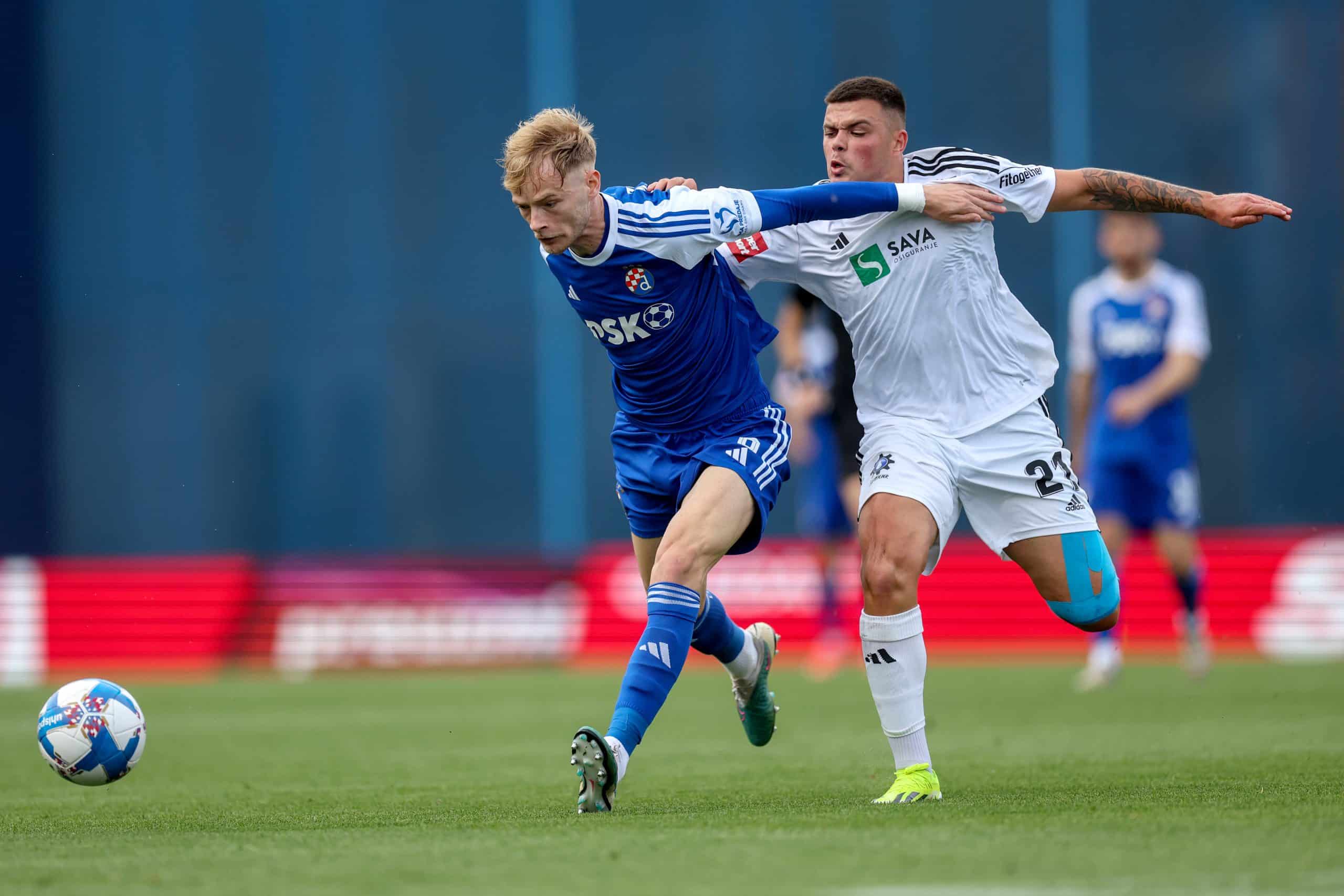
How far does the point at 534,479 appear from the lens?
762 inches

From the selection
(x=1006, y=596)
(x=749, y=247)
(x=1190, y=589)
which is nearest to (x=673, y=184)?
(x=749, y=247)

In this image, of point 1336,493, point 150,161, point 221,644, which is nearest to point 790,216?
point 221,644

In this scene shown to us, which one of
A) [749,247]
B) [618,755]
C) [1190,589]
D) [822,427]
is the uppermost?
[749,247]

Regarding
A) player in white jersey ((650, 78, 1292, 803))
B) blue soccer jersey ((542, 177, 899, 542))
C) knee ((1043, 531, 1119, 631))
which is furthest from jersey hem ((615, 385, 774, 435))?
knee ((1043, 531, 1119, 631))

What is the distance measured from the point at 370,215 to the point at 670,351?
14618 millimetres

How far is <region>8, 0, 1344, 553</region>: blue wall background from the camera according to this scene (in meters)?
19.0

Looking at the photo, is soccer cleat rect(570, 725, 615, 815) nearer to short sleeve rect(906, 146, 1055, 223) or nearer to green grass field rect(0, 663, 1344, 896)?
green grass field rect(0, 663, 1344, 896)

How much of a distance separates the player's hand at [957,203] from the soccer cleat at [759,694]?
180 cm

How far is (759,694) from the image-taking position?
6508mm

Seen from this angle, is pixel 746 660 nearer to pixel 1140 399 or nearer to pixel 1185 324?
pixel 1140 399

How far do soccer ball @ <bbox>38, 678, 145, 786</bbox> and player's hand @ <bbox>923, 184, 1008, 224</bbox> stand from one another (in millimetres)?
3321

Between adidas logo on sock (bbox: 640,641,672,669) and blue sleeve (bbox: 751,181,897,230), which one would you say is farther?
blue sleeve (bbox: 751,181,897,230)

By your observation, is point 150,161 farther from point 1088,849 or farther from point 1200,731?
point 1088,849

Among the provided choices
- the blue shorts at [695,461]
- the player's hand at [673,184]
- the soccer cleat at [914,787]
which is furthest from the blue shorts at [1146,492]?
the soccer cleat at [914,787]
